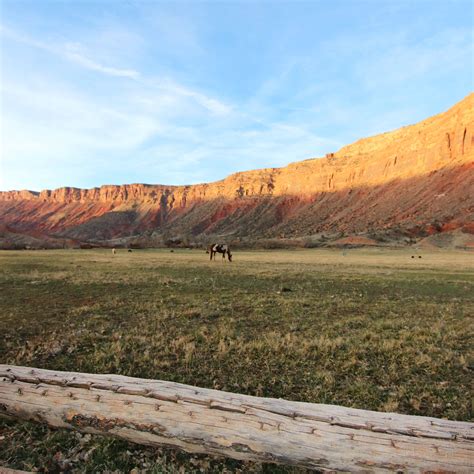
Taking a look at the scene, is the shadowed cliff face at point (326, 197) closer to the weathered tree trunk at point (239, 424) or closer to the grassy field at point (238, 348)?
the grassy field at point (238, 348)

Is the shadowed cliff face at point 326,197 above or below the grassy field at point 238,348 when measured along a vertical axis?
above

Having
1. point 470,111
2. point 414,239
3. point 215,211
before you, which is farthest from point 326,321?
point 215,211

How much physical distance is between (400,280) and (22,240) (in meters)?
87.1

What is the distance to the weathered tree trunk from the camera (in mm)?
3359

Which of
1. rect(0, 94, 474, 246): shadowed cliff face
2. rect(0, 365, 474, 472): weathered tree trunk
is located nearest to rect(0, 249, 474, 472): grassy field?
rect(0, 365, 474, 472): weathered tree trunk

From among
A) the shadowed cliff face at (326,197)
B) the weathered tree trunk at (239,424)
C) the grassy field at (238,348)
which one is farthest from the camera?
the shadowed cliff face at (326,197)

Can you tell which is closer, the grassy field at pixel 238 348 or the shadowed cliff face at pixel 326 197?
the grassy field at pixel 238 348

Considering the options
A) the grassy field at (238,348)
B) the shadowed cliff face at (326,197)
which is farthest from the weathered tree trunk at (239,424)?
the shadowed cliff face at (326,197)

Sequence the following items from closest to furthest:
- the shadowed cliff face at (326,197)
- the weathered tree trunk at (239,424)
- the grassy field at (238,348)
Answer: the weathered tree trunk at (239,424)
the grassy field at (238,348)
the shadowed cliff face at (326,197)

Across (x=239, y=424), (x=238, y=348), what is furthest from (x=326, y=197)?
(x=239, y=424)

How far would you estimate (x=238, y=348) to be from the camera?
770 centimetres

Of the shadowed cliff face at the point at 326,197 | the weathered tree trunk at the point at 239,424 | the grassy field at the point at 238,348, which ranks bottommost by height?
the grassy field at the point at 238,348

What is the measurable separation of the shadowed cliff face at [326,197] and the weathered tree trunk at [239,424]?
84030 millimetres

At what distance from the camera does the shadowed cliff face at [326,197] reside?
92.8m
